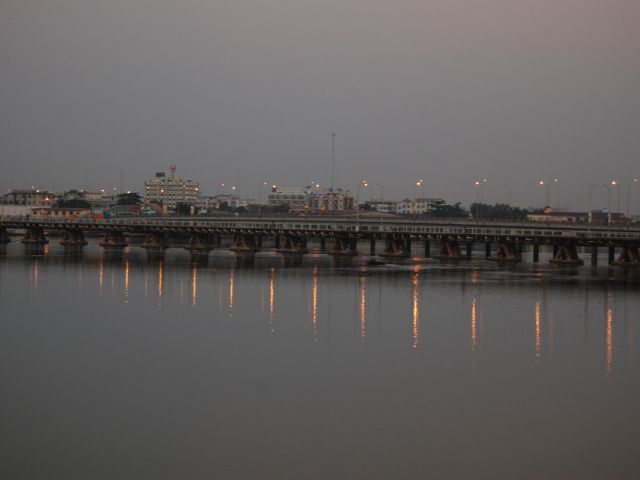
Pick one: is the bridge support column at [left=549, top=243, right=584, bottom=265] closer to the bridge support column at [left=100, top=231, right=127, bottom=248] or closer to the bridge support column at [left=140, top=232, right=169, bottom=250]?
the bridge support column at [left=140, top=232, right=169, bottom=250]

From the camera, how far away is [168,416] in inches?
973

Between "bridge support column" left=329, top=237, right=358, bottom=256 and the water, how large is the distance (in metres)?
42.1

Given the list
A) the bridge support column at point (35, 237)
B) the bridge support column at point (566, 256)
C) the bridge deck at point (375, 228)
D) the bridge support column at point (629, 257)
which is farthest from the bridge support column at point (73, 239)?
the bridge support column at point (629, 257)

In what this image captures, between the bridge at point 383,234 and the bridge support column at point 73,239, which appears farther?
the bridge support column at point 73,239

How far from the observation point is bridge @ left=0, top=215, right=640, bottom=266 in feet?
281

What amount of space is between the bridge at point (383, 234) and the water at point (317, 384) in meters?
31.0

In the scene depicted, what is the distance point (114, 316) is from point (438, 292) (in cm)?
2076

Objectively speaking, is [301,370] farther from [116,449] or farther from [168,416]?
[116,449]

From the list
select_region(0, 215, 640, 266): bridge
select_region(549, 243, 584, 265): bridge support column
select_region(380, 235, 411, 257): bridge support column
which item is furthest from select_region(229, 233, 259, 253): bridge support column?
select_region(549, 243, 584, 265): bridge support column

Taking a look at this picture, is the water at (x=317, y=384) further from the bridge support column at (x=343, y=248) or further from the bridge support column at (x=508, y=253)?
the bridge support column at (x=343, y=248)

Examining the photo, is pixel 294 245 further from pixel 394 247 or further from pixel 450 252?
pixel 450 252

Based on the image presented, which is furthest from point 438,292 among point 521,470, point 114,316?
point 521,470

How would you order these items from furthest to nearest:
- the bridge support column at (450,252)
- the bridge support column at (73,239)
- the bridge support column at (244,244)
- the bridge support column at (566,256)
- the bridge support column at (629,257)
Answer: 1. the bridge support column at (73,239)
2. the bridge support column at (244,244)
3. the bridge support column at (450,252)
4. the bridge support column at (566,256)
5. the bridge support column at (629,257)

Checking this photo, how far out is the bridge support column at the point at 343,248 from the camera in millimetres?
98375
